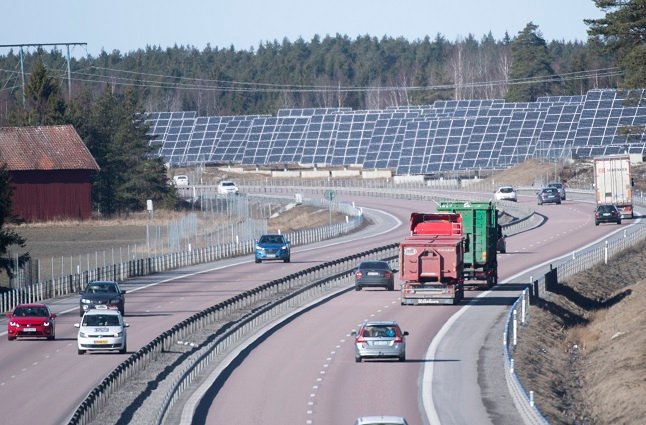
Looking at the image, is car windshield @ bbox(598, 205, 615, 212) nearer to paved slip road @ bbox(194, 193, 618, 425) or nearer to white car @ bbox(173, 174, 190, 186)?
paved slip road @ bbox(194, 193, 618, 425)

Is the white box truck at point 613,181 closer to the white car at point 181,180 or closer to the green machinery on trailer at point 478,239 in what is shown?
the green machinery on trailer at point 478,239

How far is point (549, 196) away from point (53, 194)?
38.2 m

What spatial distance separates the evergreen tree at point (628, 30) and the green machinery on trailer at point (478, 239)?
2173 centimetres

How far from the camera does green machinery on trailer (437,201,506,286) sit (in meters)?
55.7

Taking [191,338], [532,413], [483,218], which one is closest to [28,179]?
[483,218]

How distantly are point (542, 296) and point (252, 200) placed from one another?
6498 centimetres

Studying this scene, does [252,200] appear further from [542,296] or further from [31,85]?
[542,296]

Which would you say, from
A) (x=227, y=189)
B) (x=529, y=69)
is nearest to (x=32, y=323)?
(x=227, y=189)

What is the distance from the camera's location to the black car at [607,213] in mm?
86250

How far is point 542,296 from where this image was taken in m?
55.6

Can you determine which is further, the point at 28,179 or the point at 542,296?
the point at 28,179

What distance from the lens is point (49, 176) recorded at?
10212cm

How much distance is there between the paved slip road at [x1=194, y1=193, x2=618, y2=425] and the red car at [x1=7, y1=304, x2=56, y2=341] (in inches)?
272

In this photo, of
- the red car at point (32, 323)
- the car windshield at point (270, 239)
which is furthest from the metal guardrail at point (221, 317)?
the car windshield at point (270, 239)
